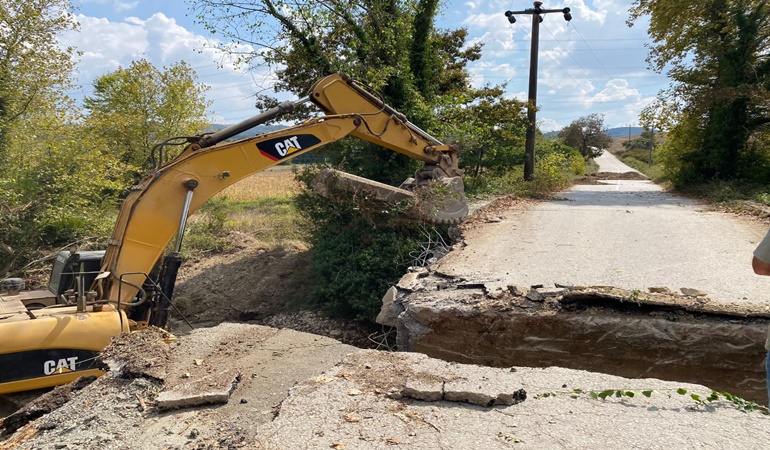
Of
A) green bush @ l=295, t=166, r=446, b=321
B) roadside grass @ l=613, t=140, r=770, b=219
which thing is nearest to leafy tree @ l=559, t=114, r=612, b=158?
roadside grass @ l=613, t=140, r=770, b=219

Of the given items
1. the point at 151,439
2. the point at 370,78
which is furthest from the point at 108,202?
the point at 151,439

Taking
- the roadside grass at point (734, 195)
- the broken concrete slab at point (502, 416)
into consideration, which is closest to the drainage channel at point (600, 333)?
the broken concrete slab at point (502, 416)

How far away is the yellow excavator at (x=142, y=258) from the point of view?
191 inches

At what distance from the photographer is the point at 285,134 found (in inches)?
260

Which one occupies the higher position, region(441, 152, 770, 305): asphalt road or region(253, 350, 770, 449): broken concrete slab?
region(441, 152, 770, 305): asphalt road

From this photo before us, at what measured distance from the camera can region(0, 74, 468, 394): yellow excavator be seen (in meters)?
4.86

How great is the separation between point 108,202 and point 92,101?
763 inches

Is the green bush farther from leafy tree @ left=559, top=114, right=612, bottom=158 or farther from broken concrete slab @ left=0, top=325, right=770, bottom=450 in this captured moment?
leafy tree @ left=559, top=114, right=612, bottom=158

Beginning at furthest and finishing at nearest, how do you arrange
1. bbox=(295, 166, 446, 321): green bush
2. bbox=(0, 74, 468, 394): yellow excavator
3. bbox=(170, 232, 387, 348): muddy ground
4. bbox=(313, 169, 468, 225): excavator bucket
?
bbox=(170, 232, 387, 348): muddy ground, bbox=(295, 166, 446, 321): green bush, bbox=(313, 169, 468, 225): excavator bucket, bbox=(0, 74, 468, 394): yellow excavator

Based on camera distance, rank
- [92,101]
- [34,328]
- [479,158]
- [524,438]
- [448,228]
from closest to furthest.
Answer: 1. [524,438]
2. [34,328]
3. [448,228]
4. [479,158]
5. [92,101]

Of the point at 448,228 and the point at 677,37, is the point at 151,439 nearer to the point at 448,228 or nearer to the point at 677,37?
the point at 448,228

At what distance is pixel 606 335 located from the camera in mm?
5250

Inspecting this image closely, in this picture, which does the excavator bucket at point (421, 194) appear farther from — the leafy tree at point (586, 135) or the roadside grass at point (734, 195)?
the leafy tree at point (586, 135)

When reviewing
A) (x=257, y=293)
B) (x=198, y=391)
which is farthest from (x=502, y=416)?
(x=257, y=293)
